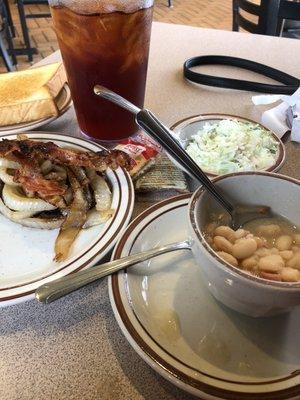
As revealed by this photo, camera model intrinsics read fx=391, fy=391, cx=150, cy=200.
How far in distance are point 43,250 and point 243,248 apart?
0.88ft

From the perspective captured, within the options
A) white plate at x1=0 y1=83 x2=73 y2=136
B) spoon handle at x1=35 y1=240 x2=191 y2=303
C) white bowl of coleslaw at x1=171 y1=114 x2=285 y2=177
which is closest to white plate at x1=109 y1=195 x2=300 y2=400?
spoon handle at x1=35 y1=240 x2=191 y2=303

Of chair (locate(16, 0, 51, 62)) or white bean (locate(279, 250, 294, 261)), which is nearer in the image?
white bean (locate(279, 250, 294, 261))

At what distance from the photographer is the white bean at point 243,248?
1.39 ft

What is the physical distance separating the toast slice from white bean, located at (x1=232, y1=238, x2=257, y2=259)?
520mm

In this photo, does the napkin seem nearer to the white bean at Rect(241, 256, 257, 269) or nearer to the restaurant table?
the restaurant table

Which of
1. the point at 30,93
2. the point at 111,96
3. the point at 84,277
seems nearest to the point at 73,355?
the point at 84,277

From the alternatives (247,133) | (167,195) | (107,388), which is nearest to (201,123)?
(247,133)

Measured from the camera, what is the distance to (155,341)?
0.39 metres

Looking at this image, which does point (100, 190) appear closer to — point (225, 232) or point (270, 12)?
point (225, 232)

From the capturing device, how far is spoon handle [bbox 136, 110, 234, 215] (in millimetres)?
476

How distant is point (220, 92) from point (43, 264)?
26.9 inches

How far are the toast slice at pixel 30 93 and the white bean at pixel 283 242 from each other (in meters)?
0.53

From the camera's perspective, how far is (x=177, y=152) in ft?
1.76

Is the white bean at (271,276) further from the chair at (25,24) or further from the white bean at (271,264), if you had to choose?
the chair at (25,24)
